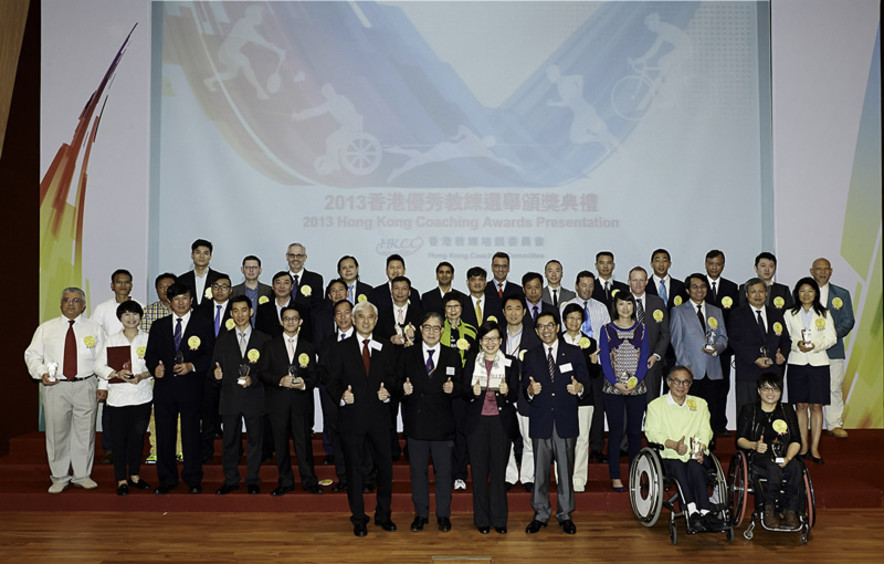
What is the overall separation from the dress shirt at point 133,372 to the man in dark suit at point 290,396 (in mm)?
965

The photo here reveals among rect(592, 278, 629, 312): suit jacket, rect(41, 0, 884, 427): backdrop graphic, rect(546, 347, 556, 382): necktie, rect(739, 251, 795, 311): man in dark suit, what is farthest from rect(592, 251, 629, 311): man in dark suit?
rect(546, 347, 556, 382): necktie

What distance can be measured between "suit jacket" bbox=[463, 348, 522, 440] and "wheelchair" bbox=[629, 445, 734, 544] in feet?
2.94

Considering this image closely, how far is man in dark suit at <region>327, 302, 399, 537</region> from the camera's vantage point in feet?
16.0

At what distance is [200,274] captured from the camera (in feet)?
21.0

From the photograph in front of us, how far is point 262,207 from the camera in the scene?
7.23 meters

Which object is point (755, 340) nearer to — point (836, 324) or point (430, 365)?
point (836, 324)

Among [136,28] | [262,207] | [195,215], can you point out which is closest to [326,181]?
[262,207]

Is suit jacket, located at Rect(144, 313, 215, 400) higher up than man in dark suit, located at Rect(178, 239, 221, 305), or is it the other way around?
man in dark suit, located at Rect(178, 239, 221, 305)

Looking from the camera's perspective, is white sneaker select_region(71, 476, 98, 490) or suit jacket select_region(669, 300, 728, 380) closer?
white sneaker select_region(71, 476, 98, 490)

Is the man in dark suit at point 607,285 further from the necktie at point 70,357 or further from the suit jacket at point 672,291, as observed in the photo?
the necktie at point 70,357

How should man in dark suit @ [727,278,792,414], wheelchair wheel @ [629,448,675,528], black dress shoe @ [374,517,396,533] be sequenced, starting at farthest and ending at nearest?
man in dark suit @ [727,278,792,414]
black dress shoe @ [374,517,396,533]
wheelchair wheel @ [629,448,675,528]

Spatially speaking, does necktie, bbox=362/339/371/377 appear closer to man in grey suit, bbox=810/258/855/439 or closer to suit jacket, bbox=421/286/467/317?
suit jacket, bbox=421/286/467/317

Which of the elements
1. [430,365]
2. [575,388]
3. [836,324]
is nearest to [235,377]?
[430,365]

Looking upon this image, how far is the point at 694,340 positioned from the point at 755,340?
19.0 inches
